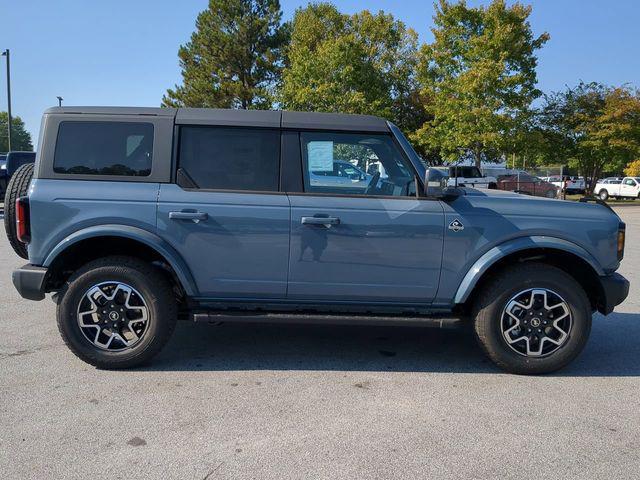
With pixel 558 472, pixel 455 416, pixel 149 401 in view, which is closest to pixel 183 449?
pixel 149 401

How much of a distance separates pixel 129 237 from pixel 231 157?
0.97m

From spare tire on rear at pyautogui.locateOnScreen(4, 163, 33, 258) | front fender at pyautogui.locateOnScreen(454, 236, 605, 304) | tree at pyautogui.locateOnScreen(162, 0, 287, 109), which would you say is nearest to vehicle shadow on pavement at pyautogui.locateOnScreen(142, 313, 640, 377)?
front fender at pyautogui.locateOnScreen(454, 236, 605, 304)

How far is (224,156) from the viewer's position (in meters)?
4.41

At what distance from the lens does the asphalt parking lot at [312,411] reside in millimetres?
3076

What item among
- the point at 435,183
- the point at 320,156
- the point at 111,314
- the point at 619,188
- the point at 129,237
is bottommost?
the point at 111,314

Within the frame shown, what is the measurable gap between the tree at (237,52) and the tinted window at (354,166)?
1356 inches

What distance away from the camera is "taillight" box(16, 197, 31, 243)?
4230mm

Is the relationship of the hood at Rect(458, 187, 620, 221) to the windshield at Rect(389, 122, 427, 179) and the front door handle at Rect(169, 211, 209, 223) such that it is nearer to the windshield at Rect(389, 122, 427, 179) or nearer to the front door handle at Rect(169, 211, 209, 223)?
the windshield at Rect(389, 122, 427, 179)

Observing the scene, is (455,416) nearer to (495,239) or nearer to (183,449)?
(495,239)

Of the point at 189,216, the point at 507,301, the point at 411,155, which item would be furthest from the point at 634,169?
the point at 189,216

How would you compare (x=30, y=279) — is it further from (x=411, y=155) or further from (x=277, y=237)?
(x=411, y=155)

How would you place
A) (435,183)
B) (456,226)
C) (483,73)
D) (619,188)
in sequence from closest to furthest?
(435,183) → (456,226) → (483,73) → (619,188)

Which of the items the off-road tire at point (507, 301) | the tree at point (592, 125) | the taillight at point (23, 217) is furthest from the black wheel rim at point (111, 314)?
the tree at point (592, 125)

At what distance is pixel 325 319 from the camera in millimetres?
4340
